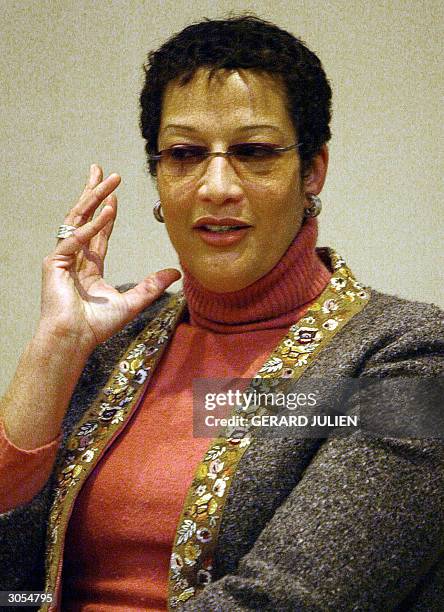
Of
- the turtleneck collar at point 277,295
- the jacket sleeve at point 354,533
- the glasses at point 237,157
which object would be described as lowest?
the jacket sleeve at point 354,533

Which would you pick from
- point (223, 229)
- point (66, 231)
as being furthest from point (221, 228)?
point (66, 231)

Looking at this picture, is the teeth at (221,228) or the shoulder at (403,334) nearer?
the shoulder at (403,334)

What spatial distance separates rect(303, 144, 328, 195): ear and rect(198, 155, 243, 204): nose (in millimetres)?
122

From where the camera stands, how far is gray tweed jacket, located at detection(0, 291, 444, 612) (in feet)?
2.84

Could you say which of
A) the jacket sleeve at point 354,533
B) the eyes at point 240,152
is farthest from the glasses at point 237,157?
the jacket sleeve at point 354,533

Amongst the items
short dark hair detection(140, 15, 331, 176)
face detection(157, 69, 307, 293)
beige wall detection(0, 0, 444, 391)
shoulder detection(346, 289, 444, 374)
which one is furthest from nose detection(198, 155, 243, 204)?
beige wall detection(0, 0, 444, 391)

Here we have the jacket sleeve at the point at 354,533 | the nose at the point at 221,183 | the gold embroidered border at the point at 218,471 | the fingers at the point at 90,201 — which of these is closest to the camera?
the jacket sleeve at the point at 354,533

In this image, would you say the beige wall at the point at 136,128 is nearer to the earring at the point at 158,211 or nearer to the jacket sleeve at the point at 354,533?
the earring at the point at 158,211

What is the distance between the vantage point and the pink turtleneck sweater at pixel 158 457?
1016 mm

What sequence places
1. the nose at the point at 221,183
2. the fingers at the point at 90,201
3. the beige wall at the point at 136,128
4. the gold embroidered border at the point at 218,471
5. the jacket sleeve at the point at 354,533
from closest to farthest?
1. the jacket sleeve at the point at 354,533
2. the gold embroidered border at the point at 218,471
3. the nose at the point at 221,183
4. the fingers at the point at 90,201
5. the beige wall at the point at 136,128

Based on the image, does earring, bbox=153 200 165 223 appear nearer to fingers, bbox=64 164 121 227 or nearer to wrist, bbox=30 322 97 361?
fingers, bbox=64 164 121 227

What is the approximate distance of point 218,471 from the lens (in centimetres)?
99

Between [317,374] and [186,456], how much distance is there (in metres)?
0.18

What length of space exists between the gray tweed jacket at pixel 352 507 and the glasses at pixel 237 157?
0.24m
